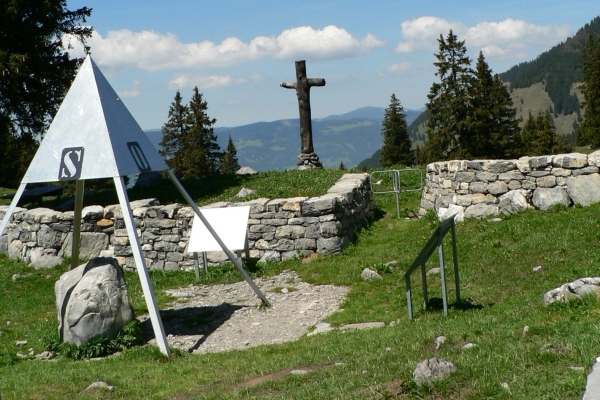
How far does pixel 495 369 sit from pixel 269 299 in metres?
6.77

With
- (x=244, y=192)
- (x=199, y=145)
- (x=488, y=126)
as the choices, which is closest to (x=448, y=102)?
(x=488, y=126)

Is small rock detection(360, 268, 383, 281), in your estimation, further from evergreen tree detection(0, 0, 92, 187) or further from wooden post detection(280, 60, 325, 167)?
evergreen tree detection(0, 0, 92, 187)

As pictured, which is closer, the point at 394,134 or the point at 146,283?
the point at 146,283

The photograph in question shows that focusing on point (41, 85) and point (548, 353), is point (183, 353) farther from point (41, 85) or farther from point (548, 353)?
point (41, 85)

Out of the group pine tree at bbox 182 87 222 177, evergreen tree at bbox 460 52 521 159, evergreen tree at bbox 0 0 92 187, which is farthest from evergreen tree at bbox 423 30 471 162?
evergreen tree at bbox 0 0 92 187

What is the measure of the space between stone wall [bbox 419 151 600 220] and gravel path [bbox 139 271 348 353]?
4769 mm

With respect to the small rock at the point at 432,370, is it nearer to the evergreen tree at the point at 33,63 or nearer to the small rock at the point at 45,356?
the small rock at the point at 45,356

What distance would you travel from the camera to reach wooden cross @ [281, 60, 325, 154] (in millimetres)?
19953

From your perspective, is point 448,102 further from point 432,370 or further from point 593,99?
point 432,370

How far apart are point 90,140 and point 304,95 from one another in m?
11.7

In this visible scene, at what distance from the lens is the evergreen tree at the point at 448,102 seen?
171 feet

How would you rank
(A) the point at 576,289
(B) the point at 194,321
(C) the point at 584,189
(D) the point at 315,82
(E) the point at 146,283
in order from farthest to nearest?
(D) the point at 315,82
(C) the point at 584,189
(B) the point at 194,321
(E) the point at 146,283
(A) the point at 576,289

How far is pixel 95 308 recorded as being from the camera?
899cm

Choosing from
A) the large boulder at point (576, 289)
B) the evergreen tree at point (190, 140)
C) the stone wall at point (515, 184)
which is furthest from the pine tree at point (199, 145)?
the large boulder at point (576, 289)
